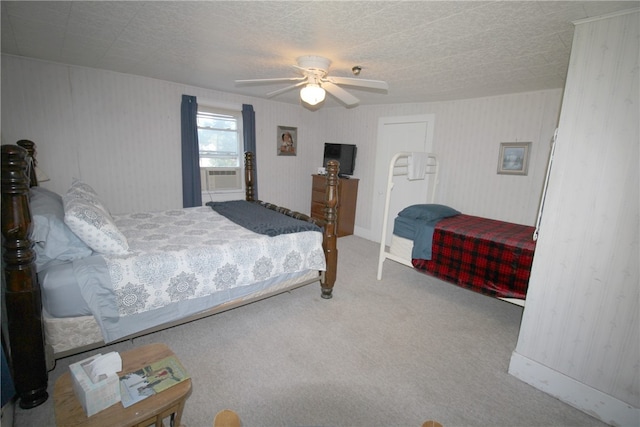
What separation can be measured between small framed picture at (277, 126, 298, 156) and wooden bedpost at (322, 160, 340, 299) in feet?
8.82

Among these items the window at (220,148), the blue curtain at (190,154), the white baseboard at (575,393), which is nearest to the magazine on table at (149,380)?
the white baseboard at (575,393)

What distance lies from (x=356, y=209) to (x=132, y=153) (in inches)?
142

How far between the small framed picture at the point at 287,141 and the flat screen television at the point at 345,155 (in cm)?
66

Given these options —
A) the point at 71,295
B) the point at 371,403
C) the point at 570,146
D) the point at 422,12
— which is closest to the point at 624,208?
the point at 570,146

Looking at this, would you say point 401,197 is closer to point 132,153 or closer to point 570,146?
point 570,146

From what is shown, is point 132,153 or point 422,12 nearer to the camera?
point 422,12

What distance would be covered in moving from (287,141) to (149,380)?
15.2 feet

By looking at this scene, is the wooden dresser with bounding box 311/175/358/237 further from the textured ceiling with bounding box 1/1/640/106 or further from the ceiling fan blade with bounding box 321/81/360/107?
the ceiling fan blade with bounding box 321/81/360/107

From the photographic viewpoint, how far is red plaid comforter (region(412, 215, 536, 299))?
8.21ft

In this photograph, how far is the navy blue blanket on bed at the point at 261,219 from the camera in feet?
8.80

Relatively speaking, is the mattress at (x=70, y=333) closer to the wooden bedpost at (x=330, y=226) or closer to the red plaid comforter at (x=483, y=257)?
the wooden bedpost at (x=330, y=226)

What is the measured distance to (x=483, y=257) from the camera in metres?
2.71

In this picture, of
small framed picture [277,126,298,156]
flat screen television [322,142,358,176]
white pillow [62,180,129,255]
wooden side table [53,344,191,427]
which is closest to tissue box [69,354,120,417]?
wooden side table [53,344,191,427]

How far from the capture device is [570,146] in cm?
176
